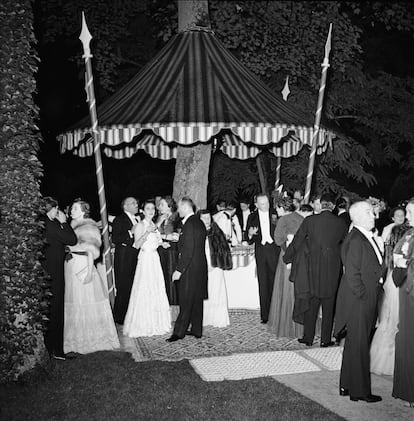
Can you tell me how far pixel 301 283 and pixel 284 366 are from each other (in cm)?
126

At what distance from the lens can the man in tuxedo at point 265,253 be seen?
9.22 m

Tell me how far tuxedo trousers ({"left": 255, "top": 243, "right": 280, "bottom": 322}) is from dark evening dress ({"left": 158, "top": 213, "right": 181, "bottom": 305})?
4.19 ft

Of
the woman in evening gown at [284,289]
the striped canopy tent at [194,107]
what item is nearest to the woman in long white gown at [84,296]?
the striped canopy tent at [194,107]

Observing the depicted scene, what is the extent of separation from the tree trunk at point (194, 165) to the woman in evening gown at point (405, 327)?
20.2 ft

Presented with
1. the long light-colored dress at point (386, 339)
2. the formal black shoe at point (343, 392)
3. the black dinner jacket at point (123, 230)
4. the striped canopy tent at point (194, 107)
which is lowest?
the formal black shoe at point (343, 392)

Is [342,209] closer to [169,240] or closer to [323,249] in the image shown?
[323,249]

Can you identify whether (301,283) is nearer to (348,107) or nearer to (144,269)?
(144,269)

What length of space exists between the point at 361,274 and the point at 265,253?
384 cm

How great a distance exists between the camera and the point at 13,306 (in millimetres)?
6250

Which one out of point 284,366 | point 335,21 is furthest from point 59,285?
point 335,21

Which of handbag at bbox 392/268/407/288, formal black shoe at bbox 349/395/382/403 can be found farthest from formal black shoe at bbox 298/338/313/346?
handbag at bbox 392/268/407/288

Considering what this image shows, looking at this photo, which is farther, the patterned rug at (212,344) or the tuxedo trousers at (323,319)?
the tuxedo trousers at (323,319)

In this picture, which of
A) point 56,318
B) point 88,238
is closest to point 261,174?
point 88,238

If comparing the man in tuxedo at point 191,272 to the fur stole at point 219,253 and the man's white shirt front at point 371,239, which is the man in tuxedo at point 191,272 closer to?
the fur stole at point 219,253
